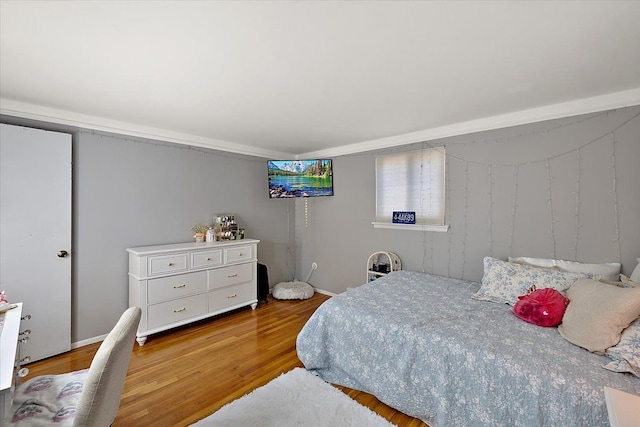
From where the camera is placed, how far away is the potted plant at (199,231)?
11.7 feet

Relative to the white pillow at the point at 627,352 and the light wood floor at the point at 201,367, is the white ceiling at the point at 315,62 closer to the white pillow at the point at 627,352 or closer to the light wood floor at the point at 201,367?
the white pillow at the point at 627,352

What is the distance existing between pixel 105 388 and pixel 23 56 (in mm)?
2084

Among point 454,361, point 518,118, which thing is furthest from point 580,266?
point 454,361

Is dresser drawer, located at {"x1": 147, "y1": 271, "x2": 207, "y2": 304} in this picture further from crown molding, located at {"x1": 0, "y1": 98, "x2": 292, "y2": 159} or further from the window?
the window

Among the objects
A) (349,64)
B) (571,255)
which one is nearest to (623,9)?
(349,64)

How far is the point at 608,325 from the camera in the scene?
156 cm

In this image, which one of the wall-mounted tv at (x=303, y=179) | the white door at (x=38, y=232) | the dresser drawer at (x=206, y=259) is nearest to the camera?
the white door at (x=38, y=232)

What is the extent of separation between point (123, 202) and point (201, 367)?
200 centimetres

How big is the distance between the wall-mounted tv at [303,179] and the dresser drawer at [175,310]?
5.91 feet

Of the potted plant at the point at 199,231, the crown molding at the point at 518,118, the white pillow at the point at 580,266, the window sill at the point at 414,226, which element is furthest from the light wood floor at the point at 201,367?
A: the crown molding at the point at 518,118

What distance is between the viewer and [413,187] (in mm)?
3514

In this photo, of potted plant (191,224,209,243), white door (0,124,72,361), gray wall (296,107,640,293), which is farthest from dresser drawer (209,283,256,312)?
gray wall (296,107,640,293)

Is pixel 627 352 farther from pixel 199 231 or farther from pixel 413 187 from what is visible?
pixel 199 231

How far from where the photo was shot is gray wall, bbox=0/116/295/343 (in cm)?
281
